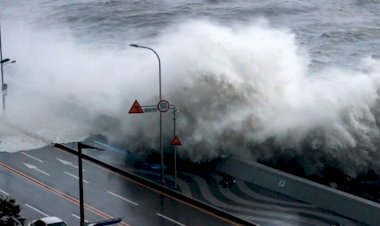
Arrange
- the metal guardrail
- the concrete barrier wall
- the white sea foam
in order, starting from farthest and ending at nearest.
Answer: the white sea foam < the metal guardrail < the concrete barrier wall

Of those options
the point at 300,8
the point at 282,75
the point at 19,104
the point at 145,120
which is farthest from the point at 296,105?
the point at 300,8

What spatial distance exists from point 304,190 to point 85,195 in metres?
9.63

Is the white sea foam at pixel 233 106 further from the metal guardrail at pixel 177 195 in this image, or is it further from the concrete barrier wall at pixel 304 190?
the metal guardrail at pixel 177 195

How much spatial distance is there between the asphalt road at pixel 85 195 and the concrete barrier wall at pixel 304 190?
408cm

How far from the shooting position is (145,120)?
39500 millimetres

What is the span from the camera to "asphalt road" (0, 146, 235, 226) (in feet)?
99.4

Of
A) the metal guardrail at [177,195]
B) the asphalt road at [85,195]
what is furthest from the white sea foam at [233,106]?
the asphalt road at [85,195]

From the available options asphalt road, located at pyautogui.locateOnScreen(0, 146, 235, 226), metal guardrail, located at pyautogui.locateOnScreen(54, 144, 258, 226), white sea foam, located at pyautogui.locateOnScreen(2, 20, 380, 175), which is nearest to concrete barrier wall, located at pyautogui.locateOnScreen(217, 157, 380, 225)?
white sea foam, located at pyautogui.locateOnScreen(2, 20, 380, 175)

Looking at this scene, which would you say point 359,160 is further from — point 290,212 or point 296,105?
point 290,212

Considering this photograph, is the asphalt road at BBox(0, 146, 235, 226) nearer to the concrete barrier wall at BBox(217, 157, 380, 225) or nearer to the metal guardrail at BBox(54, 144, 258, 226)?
the metal guardrail at BBox(54, 144, 258, 226)

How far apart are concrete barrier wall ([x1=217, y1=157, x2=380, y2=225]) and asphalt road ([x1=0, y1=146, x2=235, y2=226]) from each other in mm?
4076

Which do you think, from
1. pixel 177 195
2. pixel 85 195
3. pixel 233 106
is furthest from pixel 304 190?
pixel 85 195

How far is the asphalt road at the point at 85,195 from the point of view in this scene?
30297mm

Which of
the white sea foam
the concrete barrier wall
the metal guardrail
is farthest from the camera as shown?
the white sea foam
